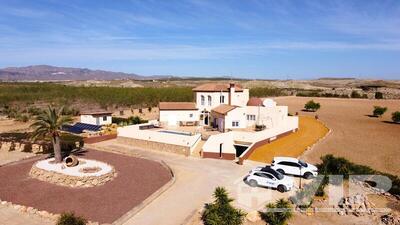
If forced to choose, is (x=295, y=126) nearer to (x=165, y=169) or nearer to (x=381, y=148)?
(x=381, y=148)

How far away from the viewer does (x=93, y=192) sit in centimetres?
2250

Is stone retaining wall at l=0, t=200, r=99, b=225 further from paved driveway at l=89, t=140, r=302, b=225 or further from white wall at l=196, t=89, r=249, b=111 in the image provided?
white wall at l=196, t=89, r=249, b=111

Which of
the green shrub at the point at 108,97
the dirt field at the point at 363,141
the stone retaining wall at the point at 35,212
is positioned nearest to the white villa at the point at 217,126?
the dirt field at the point at 363,141

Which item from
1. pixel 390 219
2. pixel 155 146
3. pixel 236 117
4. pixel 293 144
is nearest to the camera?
pixel 390 219

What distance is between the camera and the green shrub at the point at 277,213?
17.3m

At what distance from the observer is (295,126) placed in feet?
137

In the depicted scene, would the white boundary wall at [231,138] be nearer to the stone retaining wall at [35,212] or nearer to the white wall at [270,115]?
the white wall at [270,115]

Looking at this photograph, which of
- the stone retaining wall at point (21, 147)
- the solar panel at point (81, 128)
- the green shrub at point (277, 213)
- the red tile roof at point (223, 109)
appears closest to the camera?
the green shrub at point (277, 213)

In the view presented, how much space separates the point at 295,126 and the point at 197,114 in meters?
11.9

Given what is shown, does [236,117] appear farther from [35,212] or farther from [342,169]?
[35,212]

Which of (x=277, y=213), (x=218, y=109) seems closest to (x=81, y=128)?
(x=218, y=109)

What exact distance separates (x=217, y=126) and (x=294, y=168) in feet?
54.9

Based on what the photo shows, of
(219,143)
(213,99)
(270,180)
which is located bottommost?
(270,180)

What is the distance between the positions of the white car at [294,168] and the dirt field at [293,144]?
381 centimetres
